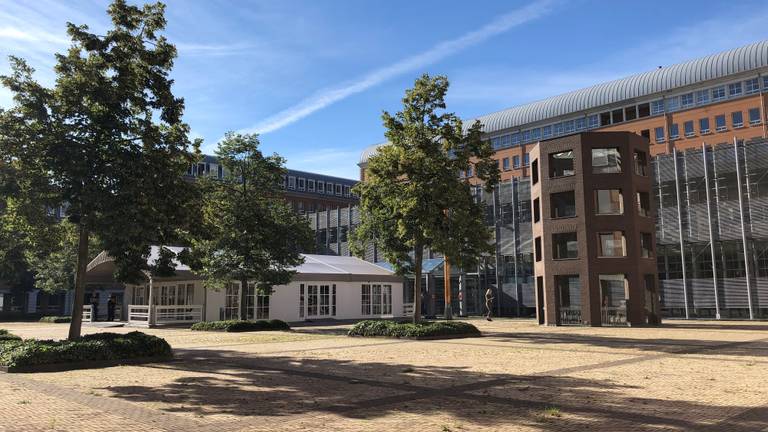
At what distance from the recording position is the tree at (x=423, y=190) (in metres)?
24.8

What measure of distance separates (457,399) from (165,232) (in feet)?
32.7

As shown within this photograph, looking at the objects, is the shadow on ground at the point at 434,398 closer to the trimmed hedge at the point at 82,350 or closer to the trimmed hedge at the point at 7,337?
the trimmed hedge at the point at 82,350

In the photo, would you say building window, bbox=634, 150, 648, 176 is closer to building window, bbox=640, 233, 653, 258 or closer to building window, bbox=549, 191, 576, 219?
building window, bbox=640, 233, 653, 258

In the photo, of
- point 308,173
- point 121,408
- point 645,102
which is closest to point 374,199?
point 121,408

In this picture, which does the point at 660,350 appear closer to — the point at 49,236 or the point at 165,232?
the point at 165,232

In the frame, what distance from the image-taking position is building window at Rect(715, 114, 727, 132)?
211 feet

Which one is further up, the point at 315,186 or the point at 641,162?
the point at 315,186

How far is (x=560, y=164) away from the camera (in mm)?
35562

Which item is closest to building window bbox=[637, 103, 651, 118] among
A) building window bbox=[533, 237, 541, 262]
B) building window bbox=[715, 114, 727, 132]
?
building window bbox=[715, 114, 727, 132]

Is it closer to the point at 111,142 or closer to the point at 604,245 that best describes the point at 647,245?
the point at 604,245

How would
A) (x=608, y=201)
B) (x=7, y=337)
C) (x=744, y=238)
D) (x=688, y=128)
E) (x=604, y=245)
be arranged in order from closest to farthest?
(x=7, y=337), (x=604, y=245), (x=608, y=201), (x=744, y=238), (x=688, y=128)

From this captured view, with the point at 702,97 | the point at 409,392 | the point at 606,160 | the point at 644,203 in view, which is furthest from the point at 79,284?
the point at 702,97

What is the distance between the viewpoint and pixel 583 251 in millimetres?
33156

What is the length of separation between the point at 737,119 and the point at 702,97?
443cm
